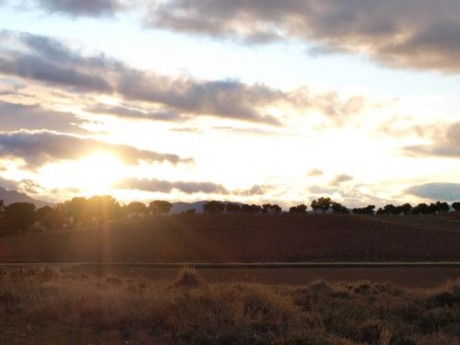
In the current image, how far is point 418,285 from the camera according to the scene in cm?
3294

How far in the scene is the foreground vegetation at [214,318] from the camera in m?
13.9

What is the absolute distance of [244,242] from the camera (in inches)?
3206

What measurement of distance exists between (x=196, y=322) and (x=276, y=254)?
51.4 metres

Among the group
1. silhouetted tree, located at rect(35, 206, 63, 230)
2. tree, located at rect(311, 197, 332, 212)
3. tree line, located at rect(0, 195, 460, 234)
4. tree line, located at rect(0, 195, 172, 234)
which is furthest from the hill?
tree, located at rect(311, 197, 332, 212)

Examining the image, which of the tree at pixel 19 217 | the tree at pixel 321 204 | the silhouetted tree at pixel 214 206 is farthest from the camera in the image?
the tree at pixel 321 204

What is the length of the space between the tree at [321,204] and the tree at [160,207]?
44778 mm

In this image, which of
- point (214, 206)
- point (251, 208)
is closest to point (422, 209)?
point (251, 208)

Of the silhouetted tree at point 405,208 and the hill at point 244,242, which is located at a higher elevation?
the silhouetted tree at point 405,208

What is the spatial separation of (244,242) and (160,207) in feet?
365

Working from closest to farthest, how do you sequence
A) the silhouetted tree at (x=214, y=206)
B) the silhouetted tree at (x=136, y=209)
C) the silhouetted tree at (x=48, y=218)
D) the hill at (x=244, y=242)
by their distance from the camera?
the hill at (x=244, y=242) → the silhouetted tree at (x=48, y=218) → the silhouetted tree at (x=214, y=206) → the silhouetted tree at (x=136, y=209)

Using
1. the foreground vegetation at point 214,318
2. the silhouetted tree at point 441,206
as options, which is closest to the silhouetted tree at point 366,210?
the silhouetted tree at point 441,206

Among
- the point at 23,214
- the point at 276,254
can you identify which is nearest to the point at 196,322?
the point at 276,254

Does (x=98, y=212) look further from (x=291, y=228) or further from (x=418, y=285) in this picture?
(x=418, y=285)

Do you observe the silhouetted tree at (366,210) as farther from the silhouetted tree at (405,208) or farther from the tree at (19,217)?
the tree at (19,217)
